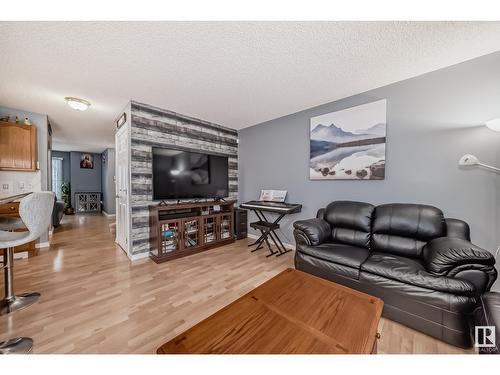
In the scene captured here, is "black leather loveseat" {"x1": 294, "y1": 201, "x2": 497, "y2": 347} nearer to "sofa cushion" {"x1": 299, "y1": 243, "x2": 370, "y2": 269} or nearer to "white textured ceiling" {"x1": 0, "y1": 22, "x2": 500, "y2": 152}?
"sofa cushion" {"x1": 299, "y1": 243, "x2": 370, "y2": 269}

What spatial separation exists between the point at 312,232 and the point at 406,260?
0.86m

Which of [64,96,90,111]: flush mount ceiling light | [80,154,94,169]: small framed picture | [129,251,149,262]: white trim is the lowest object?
[129,251,149,262]: white trim

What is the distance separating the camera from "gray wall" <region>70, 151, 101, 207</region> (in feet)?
24.2

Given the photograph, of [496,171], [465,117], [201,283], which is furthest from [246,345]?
[465,117]

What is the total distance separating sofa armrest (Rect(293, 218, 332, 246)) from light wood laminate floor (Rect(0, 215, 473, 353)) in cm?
67

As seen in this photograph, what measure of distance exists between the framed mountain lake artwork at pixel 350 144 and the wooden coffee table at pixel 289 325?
6.02ft

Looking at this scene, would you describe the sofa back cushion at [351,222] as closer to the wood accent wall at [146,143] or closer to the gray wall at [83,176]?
the wood accent wall at [146,143]

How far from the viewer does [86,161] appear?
7.61 meters

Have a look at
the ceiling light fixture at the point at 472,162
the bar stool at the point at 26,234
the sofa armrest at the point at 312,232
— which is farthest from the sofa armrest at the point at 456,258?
the bar stool at the point at 26,234

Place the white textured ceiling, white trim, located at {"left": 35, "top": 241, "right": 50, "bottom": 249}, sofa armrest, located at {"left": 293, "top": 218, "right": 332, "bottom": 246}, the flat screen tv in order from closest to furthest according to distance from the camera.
A: 1. the white textured ceiling
2. sofa armrest, located at {"left": 293, "top": 218, "right": 332, "bottom": 246}
3. the flat screen tv
4. white trim, located at {"left": 35, "top": 241, "right": 50, "bottom": 249}

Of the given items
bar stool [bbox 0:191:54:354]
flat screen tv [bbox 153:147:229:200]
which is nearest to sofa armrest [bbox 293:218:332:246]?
flat screen tv [bbox 153:147:229:200]

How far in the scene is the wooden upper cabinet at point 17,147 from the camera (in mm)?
2939
